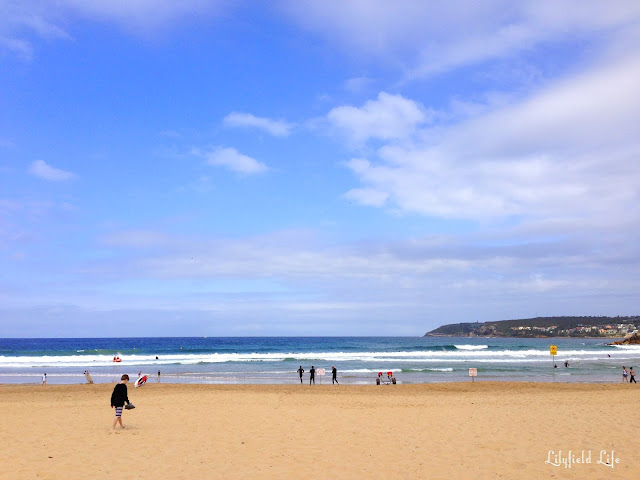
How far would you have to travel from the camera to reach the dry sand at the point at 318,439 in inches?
379

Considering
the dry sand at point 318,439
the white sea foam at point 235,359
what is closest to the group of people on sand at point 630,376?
the dry sand at point 318,439

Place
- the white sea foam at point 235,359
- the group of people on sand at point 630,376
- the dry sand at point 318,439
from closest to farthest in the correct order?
1. the dry sand at point 318,439
2. the group of people on sand at point 630,376
3. the white sea foam at point 235,359

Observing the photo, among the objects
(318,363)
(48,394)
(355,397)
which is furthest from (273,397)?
(318,363)

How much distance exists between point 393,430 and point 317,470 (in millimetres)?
4599

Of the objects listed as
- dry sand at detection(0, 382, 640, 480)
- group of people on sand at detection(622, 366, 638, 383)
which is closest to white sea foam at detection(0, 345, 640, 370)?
group of people on sand at detection(622, 366, 638, 383)

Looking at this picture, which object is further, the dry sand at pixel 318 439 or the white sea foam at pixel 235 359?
the white sea foam at pixel 235 359

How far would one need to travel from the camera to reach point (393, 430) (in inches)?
541

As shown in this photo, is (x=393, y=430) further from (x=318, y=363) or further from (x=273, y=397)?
(x=318, y=363)

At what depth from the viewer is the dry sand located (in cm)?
962

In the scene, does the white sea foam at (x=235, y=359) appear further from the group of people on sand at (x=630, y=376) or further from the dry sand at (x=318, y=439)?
the dry sand at (x=318, y=439)

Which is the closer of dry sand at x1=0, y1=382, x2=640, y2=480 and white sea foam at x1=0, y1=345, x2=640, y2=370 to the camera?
dry sand at x1=0, y1=382, x2=640, y2=480

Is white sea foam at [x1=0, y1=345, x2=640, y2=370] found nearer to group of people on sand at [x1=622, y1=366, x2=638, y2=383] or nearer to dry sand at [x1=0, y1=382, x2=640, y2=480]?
group of people on sand at [x1=622, y1=366, x2=638, y2=383]

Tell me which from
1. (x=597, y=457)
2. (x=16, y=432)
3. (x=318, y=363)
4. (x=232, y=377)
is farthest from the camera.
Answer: (x=318, y=363)

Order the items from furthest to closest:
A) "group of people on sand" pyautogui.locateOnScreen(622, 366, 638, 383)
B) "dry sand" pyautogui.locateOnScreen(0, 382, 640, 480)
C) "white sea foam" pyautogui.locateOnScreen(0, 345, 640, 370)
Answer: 1. "white sea foam" pyautogui.locateOnScreen(0, 345, 640, 370)
2. "group of people on sand" pyautogui.locateOnScreen(622, 366, 638, 383)
3. "dry sand" pyautogui.locateOnScreen(0, 382, 640, 480)
